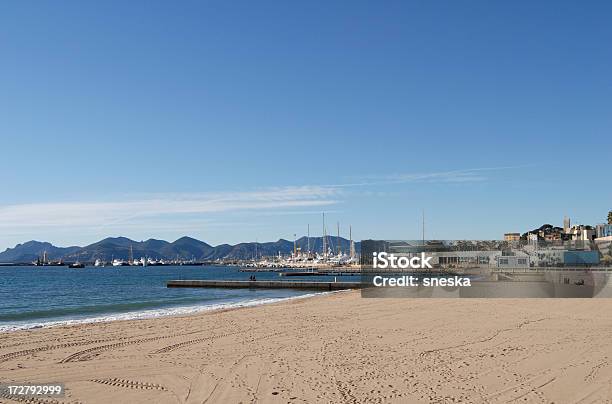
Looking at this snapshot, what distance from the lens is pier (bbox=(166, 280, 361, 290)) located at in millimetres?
57438

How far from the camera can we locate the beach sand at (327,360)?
9766 mm

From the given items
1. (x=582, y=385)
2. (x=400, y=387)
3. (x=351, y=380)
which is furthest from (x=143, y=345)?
(x=582, y=385)

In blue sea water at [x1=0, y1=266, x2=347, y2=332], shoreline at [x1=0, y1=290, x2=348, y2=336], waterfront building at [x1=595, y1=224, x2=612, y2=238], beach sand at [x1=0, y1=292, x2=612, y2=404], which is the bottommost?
blue sea water at [x1=0, y1=266, x2=347, y2=332]

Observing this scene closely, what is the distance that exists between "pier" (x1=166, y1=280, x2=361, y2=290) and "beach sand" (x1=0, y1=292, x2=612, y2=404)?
35728 mm

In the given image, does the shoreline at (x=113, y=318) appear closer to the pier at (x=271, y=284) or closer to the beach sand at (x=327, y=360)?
the beach sand at (x=327, y=360)

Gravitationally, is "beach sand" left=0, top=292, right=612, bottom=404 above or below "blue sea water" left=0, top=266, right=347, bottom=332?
above

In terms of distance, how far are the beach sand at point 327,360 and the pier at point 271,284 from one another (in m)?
35.7

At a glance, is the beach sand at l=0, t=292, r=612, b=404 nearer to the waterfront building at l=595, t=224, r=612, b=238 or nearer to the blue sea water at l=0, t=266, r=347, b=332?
the blue sea water at l=0, t=266, r=347, b=332

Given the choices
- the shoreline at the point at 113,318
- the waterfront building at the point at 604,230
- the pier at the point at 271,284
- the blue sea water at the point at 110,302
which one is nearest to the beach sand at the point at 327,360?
the shoreline at the point at 113,318

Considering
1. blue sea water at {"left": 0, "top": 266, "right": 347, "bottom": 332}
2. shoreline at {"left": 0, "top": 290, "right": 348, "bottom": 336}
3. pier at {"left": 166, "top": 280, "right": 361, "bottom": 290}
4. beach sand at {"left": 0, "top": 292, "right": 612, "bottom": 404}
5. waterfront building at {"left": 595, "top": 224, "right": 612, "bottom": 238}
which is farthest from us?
waterfront building at {"left": 595, "top": 224, "right": 612, "bottom": 238}

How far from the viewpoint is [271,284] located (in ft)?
209

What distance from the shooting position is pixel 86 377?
11242 millimetres

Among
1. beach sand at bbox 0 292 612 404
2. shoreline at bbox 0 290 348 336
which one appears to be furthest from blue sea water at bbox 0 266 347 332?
beach sand at bbox 0 292 612 404

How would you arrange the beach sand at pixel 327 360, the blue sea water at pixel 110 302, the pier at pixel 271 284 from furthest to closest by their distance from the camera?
the pier at pixel 271 284 < the blue sea water at pixel 110 302 < the beach sand at pixel 327 360
